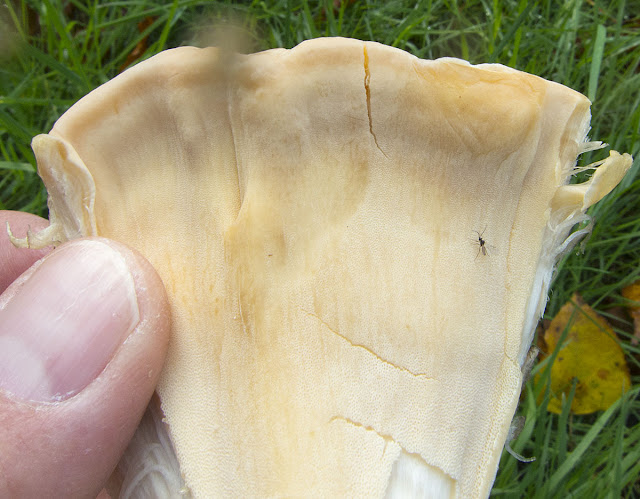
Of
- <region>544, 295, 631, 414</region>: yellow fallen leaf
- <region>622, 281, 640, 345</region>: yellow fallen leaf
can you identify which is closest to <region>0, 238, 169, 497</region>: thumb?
<region>544, 295, 631, 414</region>: yellow fallen leaf

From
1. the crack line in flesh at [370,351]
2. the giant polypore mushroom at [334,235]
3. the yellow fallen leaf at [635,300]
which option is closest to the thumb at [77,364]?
the giant polypore mushroom at [334,235]

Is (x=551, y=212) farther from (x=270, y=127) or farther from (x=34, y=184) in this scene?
(x=34, y=184)

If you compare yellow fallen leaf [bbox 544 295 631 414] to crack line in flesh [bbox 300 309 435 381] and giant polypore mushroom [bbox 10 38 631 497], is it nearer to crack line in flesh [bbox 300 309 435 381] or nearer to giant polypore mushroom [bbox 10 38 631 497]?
giant polypore mushroom [bbox 10 38 631 497]

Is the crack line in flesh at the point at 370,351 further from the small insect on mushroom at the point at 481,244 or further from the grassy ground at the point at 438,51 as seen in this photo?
the grassy ground at the point at 438,51

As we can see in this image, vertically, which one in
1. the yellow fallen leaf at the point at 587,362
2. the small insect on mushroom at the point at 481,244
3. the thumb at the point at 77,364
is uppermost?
the small insect on mushroom at the point at 481,244

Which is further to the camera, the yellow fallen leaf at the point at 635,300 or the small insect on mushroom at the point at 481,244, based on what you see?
the yellow fallen leaf at the point at 635,300

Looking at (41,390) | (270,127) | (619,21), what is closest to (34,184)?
(41,390)

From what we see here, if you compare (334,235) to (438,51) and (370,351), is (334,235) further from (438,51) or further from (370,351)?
(438,51)
